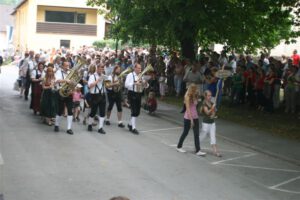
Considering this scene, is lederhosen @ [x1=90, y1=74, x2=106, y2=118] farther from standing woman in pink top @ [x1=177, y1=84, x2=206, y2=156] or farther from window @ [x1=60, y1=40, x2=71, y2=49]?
window @ [x1=60, y1=40, x2=71, y2=49]

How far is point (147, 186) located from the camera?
9.91m

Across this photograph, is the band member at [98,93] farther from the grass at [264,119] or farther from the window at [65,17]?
the window at [65,17]

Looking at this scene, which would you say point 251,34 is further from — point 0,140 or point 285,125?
point 0,140

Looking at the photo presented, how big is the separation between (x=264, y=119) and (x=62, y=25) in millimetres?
45523

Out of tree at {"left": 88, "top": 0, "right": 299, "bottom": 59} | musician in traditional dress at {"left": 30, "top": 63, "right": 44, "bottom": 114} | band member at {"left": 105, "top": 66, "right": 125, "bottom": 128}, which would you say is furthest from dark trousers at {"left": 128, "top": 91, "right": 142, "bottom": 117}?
tree at {"left": 88, "top": 0, "right": 299, "bottom": 59}

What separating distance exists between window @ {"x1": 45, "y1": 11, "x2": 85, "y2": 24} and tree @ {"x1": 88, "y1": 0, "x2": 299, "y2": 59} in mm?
37117

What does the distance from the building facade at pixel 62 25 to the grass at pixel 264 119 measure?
133 feet

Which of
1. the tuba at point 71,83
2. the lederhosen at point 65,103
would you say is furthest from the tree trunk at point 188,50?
the lederhosen at point 65,103

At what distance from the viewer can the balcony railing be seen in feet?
202

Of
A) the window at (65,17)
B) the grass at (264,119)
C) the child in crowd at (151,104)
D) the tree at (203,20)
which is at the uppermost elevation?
the window at (65,17)

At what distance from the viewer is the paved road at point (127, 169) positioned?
957 centimetres

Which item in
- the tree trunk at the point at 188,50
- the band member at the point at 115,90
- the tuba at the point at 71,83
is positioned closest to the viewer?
the tuba at the point at 71,83

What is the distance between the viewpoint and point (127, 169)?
11.1 metres

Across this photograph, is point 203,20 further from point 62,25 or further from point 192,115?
point 62,25
